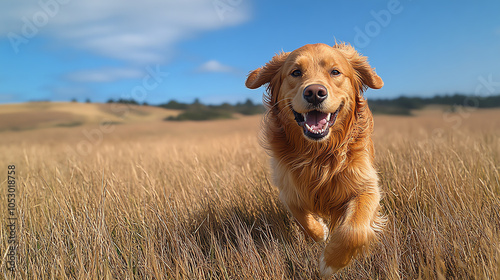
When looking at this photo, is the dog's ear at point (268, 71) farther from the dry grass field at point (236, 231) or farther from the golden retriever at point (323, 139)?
the dry grass field at point (236, 231)

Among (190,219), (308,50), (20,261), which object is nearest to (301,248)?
(190,219)

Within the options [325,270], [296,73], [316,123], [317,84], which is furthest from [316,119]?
[325,270]

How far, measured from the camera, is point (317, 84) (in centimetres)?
237

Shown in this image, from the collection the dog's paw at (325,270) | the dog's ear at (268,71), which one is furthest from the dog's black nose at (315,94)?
the dog's paw at (325,270)

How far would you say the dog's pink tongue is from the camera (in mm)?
2506

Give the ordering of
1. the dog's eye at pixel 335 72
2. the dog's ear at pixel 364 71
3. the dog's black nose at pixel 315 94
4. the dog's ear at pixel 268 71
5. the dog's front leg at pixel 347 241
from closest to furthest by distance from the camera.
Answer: the dog's front leg at pixel 347 241 < the dog's black nose at pixel 315 94 < the dog's eye at pixel 335 72 < the dog's ear at pixel 364 71 < the dog's ear at pixel 268 71

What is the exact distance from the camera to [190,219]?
301cm

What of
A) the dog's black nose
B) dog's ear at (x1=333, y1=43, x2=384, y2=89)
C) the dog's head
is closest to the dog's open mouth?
the dog's head

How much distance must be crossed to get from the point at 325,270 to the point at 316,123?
1049 mm

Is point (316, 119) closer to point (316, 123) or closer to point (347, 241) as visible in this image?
point (316, 123)

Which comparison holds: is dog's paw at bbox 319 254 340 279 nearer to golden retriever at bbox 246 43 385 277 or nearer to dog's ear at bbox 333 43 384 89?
golden retriever at bbox 246 43 385 277

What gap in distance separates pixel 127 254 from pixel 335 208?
173cm

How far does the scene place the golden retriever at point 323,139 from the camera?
2498 millimetres

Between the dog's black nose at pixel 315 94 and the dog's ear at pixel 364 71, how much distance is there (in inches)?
35.3
